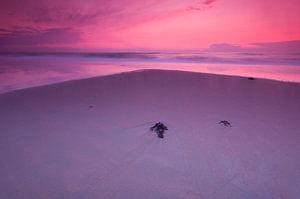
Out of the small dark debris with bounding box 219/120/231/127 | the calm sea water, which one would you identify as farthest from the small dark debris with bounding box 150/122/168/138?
the calm sea water

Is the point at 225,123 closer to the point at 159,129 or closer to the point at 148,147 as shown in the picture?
the point at 159,129

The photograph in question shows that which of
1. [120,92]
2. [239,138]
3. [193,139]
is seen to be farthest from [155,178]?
[120,92]

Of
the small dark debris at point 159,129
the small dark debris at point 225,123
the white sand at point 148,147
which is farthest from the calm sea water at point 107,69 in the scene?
the small dark debris at point 225,123

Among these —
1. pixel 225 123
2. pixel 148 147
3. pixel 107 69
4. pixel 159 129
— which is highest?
pixel 107 69

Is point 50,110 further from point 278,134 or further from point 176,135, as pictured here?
point 278,134

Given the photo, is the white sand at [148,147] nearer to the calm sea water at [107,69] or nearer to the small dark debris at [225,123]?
the small dark debris at [225,123]

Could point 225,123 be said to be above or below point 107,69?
below

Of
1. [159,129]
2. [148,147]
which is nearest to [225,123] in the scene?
[159,129]
